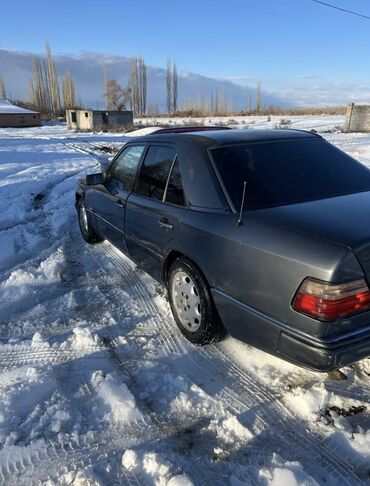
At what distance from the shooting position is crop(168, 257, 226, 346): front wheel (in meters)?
3.00

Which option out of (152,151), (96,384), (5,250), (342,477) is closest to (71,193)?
(5,250)

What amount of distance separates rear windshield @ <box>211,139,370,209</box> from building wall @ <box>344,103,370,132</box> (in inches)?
879

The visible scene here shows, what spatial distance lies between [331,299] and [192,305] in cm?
129

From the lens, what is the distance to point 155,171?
375 centimetres

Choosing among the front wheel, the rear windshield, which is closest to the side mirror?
the front wheel

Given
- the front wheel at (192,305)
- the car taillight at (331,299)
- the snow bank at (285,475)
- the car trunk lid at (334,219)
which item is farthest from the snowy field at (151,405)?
the car trunk lid at (334,219)

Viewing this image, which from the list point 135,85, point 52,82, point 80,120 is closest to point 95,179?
point 80,120

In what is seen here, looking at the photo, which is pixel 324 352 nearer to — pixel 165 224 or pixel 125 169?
pixel 165 224

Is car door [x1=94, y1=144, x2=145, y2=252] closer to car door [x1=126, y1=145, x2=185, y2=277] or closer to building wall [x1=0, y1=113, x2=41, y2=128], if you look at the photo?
car door [x1=126, y1=145, x2=185, y2=277]

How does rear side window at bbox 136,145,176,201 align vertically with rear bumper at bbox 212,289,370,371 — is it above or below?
above

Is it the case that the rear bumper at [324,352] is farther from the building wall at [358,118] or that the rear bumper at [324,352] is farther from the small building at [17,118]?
the small building at [17,118]

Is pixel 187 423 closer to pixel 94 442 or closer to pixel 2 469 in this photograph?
pixel 94 442

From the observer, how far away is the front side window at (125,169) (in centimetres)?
418

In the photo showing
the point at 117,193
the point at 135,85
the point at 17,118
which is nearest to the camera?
the point at 117,193
